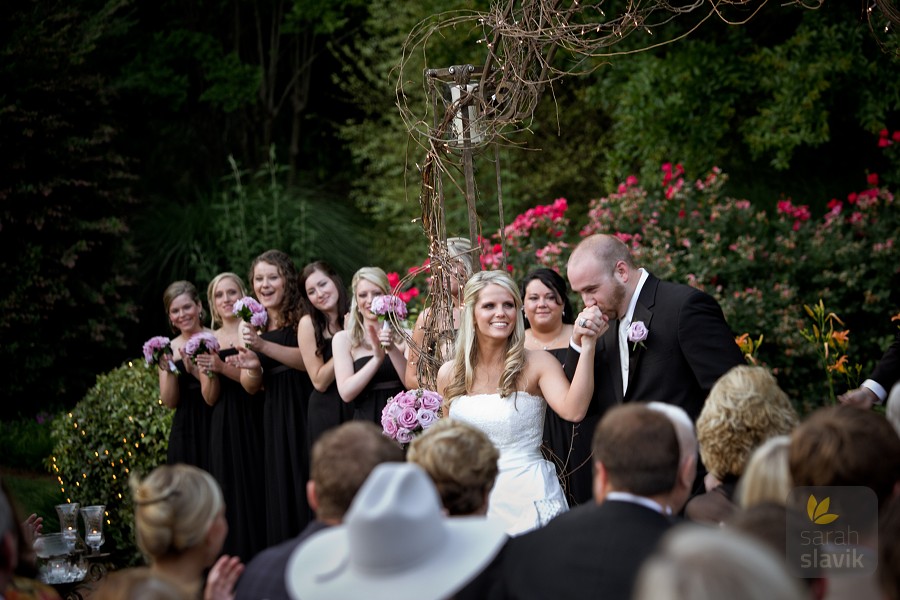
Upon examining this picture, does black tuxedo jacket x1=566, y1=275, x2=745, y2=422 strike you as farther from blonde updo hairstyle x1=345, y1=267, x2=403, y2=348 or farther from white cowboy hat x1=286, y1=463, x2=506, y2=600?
white cowboy hat x1=286, y1=463, x2=506, y2=600

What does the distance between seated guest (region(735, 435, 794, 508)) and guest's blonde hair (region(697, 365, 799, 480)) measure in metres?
0.59

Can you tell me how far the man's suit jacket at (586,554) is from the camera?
8.37ft

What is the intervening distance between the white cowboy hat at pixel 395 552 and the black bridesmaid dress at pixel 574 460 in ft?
10.4

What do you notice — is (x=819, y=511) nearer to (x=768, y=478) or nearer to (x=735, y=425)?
(x=768, y=478)

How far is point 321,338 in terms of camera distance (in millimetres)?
6719

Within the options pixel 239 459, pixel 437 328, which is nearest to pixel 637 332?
pixel 437 328

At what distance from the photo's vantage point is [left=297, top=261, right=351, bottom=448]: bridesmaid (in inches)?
258

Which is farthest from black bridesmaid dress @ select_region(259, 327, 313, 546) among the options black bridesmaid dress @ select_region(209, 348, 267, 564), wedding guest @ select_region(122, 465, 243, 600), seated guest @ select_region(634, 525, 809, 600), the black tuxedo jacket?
seated guest @ select_region(634, 525, 809, 600)

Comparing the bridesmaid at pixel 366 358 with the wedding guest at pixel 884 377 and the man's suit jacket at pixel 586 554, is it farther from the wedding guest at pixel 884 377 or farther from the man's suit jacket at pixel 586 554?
the man's suit jacket at pixel 586 554

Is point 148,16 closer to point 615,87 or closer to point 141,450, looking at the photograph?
point 615,87

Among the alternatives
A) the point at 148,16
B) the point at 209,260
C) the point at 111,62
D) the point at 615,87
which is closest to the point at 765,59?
the point at 615,87

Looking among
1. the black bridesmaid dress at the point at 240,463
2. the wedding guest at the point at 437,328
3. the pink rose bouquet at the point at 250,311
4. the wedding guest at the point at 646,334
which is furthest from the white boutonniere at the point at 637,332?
the black bridesmaid dress at the point at 240,463

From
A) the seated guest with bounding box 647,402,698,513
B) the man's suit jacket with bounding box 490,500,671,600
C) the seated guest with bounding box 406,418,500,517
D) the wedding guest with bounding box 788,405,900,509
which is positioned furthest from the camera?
the seated guest with bounding box 406,418,500,517

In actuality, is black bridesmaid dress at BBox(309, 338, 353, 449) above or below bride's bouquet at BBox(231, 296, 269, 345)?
below
